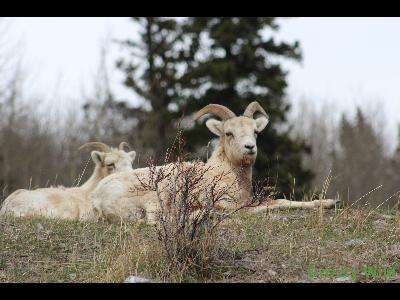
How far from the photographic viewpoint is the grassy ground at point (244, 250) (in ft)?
26.5

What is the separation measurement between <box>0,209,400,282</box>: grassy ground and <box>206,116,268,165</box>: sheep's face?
5.18ft

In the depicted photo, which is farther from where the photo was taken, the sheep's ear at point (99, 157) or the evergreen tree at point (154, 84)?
the evergreen tree at point (154, 84)

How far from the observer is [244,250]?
8820mm

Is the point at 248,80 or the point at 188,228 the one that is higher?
the point at 248,80

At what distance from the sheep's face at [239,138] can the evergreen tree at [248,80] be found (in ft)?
52.7

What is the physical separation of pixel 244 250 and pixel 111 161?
8630mm

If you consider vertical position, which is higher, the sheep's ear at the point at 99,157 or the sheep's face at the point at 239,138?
the sheep's ear at the point at 99,157

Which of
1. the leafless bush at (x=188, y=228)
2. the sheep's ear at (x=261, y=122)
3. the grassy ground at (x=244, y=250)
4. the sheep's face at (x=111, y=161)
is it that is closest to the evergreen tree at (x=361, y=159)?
the sheep's face at (x=111, y=161)

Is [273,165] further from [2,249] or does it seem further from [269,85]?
[2,249]

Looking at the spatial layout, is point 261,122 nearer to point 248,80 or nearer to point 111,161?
point 111,161

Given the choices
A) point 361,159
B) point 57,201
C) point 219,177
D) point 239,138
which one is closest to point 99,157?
point 57,201

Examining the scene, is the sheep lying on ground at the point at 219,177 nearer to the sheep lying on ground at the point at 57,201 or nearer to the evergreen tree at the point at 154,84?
the sheep lying on ground at the point at 57,201

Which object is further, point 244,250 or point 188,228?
point 244,250

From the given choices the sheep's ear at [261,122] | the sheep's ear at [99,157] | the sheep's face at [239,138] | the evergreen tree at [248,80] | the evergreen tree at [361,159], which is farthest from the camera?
the evergreen tree at [361,159]
